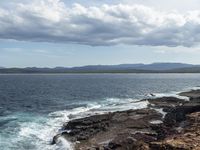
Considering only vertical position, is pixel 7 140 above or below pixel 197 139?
below

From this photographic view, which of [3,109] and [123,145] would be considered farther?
[3,109]

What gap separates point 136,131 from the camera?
165 feet

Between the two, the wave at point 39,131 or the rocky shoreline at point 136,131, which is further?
the wave at point 39,131

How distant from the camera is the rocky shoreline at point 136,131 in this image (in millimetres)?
33688

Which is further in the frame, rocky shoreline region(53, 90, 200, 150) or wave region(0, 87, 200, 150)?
wave region(0, 87, 200, 150)

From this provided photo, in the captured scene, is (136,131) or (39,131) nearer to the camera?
(136,131)

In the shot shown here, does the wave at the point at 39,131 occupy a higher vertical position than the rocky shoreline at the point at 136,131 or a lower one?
lower

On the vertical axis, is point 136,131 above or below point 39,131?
above

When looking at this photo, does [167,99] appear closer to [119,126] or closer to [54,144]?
[119,126]

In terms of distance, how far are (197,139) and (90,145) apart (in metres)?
15.5

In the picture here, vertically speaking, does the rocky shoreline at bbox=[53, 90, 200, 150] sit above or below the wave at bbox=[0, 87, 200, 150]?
above

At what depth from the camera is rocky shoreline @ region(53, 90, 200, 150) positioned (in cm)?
3369

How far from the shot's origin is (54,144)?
46000 millimetres

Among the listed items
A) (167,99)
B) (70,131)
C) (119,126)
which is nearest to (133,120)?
(119,126)
